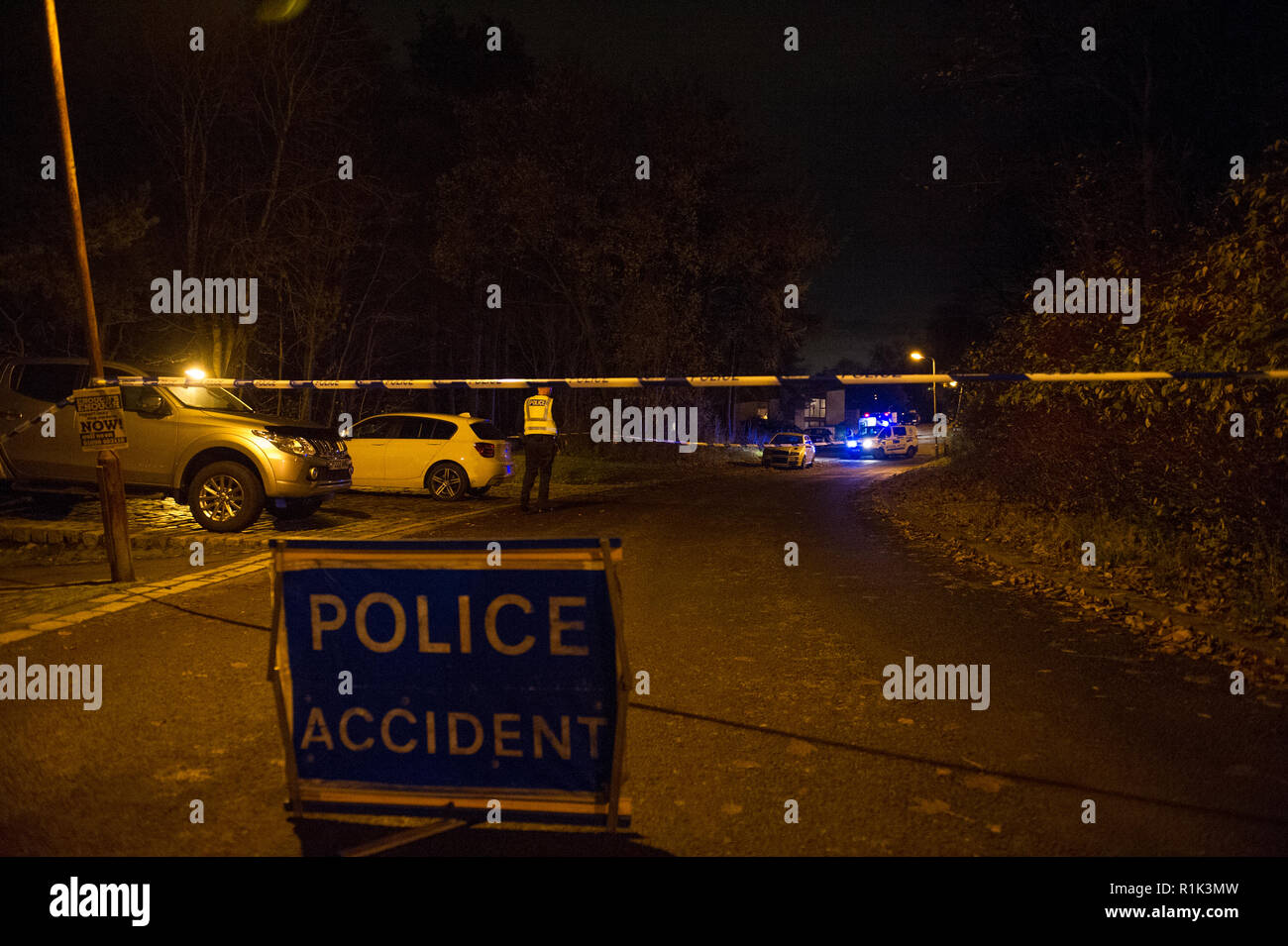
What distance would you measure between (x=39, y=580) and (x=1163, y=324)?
1153 centimetres

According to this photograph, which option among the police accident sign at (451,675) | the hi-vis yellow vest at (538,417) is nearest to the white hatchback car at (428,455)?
the hi-vis yellow vest at (538,417)

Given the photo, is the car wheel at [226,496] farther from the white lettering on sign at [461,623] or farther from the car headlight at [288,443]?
the white lettering on sign at [461,623]

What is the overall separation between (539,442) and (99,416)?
295 inches

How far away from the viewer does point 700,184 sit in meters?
31.2

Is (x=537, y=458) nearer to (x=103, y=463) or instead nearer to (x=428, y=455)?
(x=428, y=455)

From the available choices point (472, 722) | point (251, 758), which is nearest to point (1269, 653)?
point (472, 722)

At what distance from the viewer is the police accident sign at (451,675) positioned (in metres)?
3.64

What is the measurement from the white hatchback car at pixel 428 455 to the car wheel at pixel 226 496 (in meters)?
5.10

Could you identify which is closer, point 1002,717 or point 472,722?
point 472,722

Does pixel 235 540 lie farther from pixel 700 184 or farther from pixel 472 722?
pixel 700 184

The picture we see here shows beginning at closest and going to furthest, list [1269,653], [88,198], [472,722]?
1. [472,722]
2. [1269,653]
3. [88,198]

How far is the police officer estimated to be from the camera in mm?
15008

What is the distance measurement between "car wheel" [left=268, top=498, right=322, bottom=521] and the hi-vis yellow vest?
3528mm

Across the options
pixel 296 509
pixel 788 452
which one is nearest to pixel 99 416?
pixel 296 509
